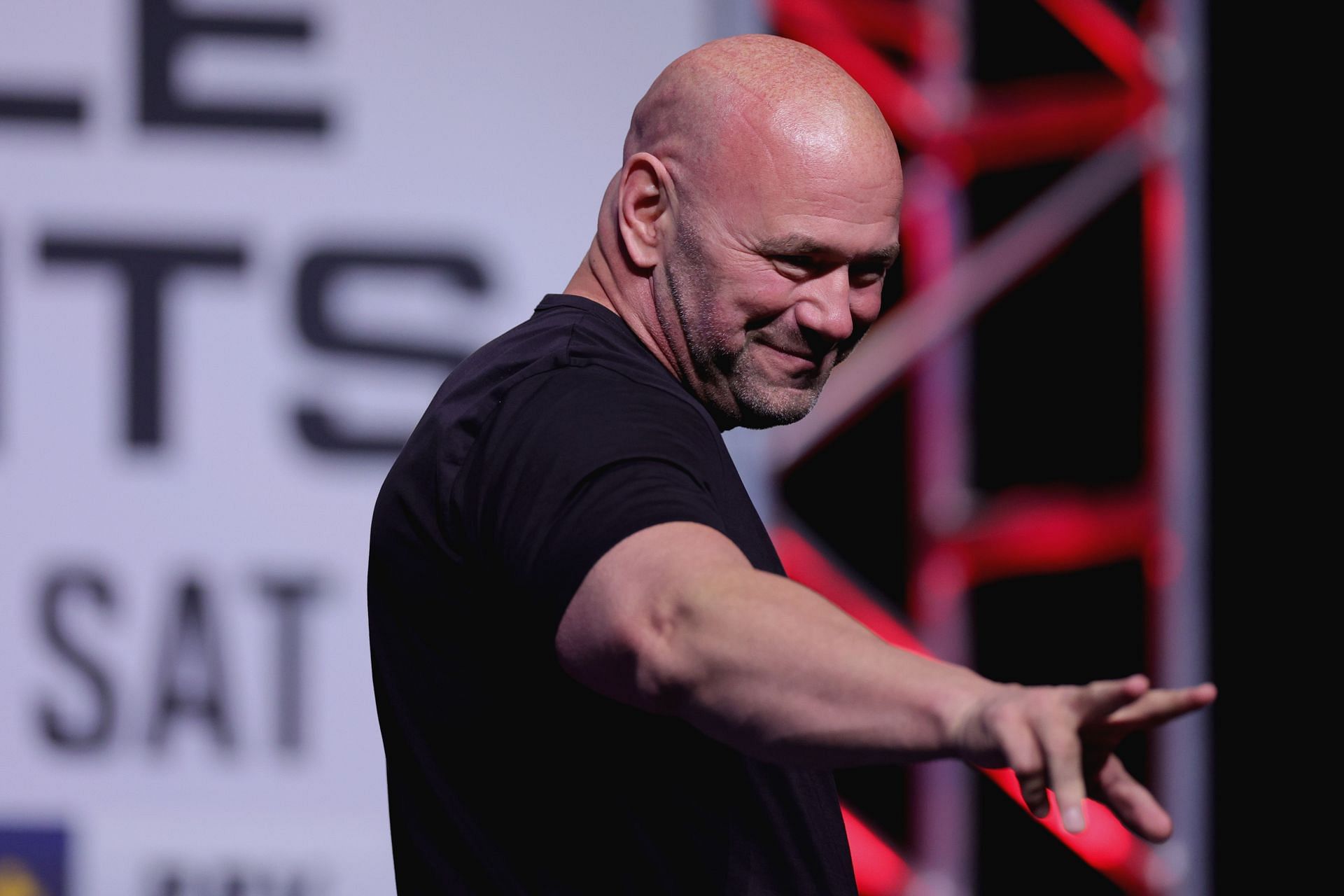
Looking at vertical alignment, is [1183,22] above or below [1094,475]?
above

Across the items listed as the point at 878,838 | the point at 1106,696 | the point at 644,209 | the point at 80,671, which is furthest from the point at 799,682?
the point at 80,671

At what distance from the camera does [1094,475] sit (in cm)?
244

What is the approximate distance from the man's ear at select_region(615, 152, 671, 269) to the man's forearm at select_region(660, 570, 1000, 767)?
0.42 m

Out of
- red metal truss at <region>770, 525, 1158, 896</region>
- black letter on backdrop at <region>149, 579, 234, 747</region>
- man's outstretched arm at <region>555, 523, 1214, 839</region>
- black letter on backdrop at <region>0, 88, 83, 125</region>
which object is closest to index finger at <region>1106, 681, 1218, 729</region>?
man's outstretched arm at <region>555, 523, 1214, 839</region>

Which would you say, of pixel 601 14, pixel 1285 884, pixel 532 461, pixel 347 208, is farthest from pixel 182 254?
pixel 1285 884

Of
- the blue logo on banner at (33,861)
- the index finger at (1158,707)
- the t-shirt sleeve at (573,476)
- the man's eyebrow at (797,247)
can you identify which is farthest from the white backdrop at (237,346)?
the index finger at (1158,707)

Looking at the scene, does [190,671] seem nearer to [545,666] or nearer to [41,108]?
[41,108]

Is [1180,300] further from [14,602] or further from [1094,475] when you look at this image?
[14,602]

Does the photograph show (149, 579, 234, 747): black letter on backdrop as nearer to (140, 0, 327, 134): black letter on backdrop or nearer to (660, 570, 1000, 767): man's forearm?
(140, 0, 327, 134): black letter on backdrop

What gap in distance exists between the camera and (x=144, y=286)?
2.48 meters

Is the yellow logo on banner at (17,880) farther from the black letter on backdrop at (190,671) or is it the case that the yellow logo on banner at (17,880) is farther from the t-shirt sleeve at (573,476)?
the t-shirt sleeve at (573,476)

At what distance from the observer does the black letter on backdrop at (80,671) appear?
2.39 m

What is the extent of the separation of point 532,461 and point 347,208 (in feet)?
5.93

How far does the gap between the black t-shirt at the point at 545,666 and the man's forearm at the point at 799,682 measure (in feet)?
0.21
